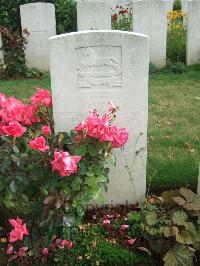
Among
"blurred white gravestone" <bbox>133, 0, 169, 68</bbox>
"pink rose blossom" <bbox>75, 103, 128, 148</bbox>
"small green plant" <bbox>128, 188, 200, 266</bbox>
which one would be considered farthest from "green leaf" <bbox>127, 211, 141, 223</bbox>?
"blurred white gravestone" <bbox>133, 0, 169, 68</bbox>

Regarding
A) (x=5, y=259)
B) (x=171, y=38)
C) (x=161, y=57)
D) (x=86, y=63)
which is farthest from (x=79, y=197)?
(x=171, y=38)

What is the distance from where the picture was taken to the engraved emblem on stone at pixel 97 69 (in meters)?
3.33

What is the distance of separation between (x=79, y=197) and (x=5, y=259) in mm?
798

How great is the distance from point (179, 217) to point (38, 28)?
6062mm

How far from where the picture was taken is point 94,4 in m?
8.20

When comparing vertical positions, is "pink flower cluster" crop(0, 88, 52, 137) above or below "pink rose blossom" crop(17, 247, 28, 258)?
above

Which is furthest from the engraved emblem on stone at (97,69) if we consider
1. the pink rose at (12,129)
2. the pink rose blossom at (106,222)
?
the pink rose blossom at (106,222)

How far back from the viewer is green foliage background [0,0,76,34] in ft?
29.0

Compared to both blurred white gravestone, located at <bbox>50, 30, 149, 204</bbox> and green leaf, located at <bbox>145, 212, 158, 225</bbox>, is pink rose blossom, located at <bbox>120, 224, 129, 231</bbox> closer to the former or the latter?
green leaf, located at <bbox>145, 212, 158, 225</bbox>

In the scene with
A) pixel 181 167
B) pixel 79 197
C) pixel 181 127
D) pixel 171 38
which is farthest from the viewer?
pixel 171 38

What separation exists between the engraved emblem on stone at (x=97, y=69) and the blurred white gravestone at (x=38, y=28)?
17.0 ft

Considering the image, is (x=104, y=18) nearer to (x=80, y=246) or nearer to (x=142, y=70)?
(x=142, y=70)

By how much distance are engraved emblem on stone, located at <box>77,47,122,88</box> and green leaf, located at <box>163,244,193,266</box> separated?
131cm

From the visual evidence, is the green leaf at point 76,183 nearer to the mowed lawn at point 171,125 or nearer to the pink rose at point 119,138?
the pink rose at point 119,138
